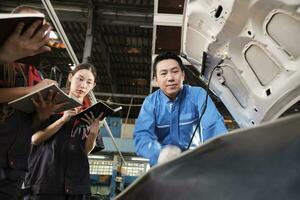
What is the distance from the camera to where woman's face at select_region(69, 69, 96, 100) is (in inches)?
86.5

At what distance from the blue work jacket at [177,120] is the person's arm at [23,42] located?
75 centimetres

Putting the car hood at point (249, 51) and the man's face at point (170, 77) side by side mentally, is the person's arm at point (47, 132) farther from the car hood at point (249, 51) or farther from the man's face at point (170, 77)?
the car hood at point (249, 51)

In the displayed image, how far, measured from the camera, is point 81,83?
221 cm

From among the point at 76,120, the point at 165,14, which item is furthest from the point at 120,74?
the point at 76,120

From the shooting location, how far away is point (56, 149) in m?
2.04

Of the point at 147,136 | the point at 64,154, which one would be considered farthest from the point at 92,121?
the point at 147,136

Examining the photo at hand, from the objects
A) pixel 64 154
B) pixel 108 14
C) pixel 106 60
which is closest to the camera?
pixel 64 154

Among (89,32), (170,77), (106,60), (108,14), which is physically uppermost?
(106,60)

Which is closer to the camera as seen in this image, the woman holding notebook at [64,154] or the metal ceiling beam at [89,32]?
the woman holding notebook at [64,154]

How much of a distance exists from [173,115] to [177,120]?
0.12ft

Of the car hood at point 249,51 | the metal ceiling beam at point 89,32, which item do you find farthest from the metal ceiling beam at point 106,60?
the car hood at point 249,51

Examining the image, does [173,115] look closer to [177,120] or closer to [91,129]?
[177,120]

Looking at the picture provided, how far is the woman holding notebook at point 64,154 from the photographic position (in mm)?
1946

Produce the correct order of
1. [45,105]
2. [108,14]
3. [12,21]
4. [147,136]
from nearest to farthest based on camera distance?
Answer: [12,21] → [45,105] → [147,136] → [108,14]
